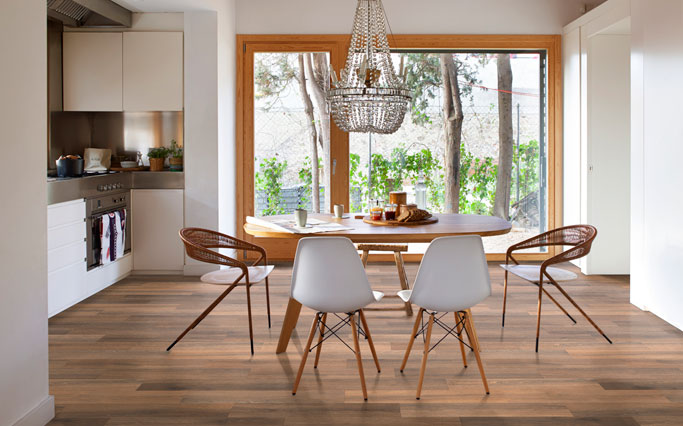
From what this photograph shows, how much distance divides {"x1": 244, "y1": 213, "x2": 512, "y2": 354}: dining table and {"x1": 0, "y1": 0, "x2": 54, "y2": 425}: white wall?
1.22 m

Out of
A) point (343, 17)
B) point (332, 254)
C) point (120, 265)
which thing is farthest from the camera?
point (343, 17)

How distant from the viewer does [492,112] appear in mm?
6777

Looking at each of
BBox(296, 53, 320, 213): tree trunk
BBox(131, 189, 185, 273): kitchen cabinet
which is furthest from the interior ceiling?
BBox(131, 189, 185, 273): kitchen cabinet

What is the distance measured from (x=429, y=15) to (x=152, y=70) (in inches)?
111

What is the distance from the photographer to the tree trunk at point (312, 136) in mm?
6770

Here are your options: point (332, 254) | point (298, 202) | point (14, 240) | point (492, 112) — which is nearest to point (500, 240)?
point (492, 112)

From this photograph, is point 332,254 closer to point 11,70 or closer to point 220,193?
point 11,70

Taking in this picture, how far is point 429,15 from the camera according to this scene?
21.7 ft

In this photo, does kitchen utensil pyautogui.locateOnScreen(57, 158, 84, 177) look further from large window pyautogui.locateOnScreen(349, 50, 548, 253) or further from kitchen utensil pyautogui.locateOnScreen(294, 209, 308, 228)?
large window pyautogui.locateOnScreen(349, 50, 548, 253)

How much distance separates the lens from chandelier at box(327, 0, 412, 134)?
3754 millimetres

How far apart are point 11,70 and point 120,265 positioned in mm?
3452

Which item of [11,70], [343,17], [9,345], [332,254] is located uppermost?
[343,17]

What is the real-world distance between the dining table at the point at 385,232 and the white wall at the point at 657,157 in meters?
1.20

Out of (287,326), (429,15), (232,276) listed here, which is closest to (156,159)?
(232,276)
